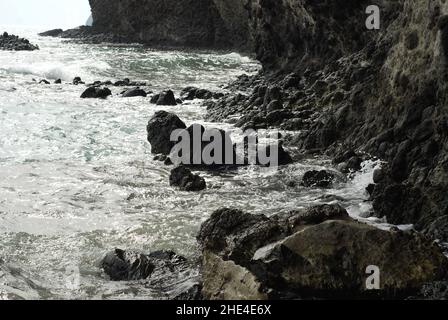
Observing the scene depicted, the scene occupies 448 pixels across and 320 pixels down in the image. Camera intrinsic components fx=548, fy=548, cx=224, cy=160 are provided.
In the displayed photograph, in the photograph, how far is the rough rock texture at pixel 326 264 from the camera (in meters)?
6.27

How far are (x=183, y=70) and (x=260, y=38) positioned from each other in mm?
9389

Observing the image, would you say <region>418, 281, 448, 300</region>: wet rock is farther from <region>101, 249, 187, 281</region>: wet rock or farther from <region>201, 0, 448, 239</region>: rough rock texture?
<region>101, 249, 187, 281</region>: wet rock

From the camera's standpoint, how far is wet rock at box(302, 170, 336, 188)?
37.7ft

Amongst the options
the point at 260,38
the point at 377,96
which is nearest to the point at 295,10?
the point at 260,38

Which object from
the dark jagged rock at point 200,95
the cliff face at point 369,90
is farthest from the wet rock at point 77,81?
the cliff face at point 369,90

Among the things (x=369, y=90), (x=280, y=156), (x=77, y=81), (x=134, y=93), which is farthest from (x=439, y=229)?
(x=77, y=81)

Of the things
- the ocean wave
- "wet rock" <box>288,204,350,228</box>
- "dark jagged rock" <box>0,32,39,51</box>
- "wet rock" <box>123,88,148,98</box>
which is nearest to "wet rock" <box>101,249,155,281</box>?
"wet rock" <box>288,204,350,228</box>

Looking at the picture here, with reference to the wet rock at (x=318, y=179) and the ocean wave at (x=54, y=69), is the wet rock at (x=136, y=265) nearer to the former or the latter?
the wet rock at (x=318, y=179)

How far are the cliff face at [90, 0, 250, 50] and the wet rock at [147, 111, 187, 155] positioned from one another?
3923 cm

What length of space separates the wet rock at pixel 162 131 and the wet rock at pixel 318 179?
4.41 m

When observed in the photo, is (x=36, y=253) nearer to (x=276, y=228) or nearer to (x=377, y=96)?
(x=276, y=228)

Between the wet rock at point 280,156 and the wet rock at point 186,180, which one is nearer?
the wet rock at point 186,180

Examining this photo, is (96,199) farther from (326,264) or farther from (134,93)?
(134,93)
